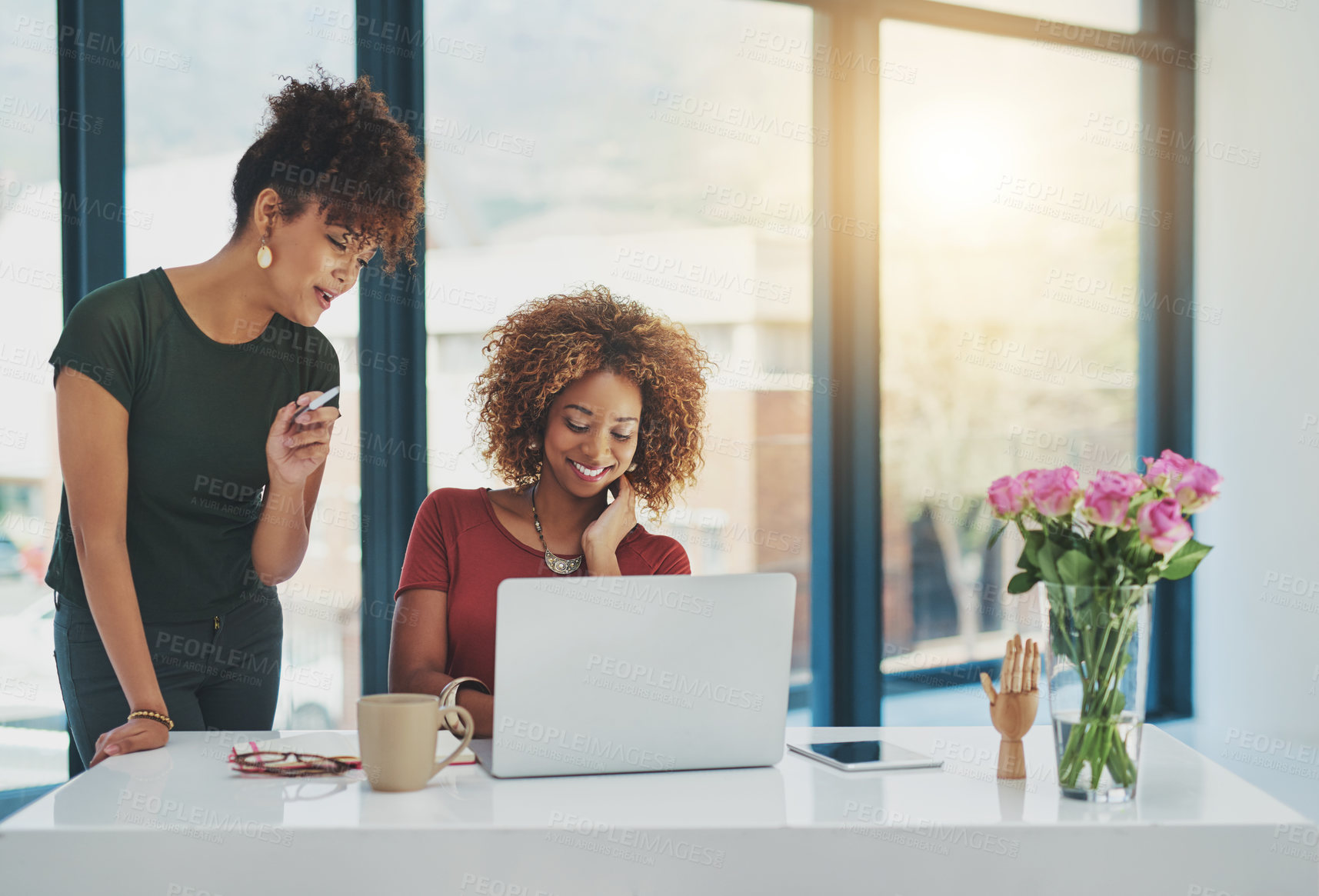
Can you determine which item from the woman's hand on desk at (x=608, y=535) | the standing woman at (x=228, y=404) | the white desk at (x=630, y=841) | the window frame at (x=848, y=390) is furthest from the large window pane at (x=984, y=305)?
the white desk at (x=630, y=841)

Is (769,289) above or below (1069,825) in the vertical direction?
above

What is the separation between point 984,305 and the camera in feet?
10.7

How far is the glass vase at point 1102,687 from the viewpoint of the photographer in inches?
45.4

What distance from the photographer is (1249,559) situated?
311cm

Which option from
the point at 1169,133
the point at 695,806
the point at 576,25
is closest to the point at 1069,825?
the point at 695,806

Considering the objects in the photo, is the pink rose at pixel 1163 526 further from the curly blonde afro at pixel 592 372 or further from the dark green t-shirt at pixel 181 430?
the dark green t-shirt at pixel 181 430

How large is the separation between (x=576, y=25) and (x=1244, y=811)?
2.42 m

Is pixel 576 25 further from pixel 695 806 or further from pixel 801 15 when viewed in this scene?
pixel 695 806

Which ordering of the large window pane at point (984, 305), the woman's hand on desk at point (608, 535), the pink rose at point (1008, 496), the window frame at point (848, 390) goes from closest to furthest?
the pink rose at point (1008, 496) → the woman's hand on desk at point (608, 535) → the window frame at point (848, 390) → the large window pane at point (984, 305)

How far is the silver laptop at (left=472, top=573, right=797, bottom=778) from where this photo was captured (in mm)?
1146

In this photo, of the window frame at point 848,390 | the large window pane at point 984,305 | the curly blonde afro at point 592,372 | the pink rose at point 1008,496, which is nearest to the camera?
the pink rose at point 1008,496

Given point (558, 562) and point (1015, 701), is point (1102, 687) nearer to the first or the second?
point (1015, 701)

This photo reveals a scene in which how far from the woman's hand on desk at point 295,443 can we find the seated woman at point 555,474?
0.23 meters

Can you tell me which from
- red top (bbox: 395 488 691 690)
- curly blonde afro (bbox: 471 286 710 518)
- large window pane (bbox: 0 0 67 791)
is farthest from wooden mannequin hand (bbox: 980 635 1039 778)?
large window pane (bbox: 0 0 67 791)
